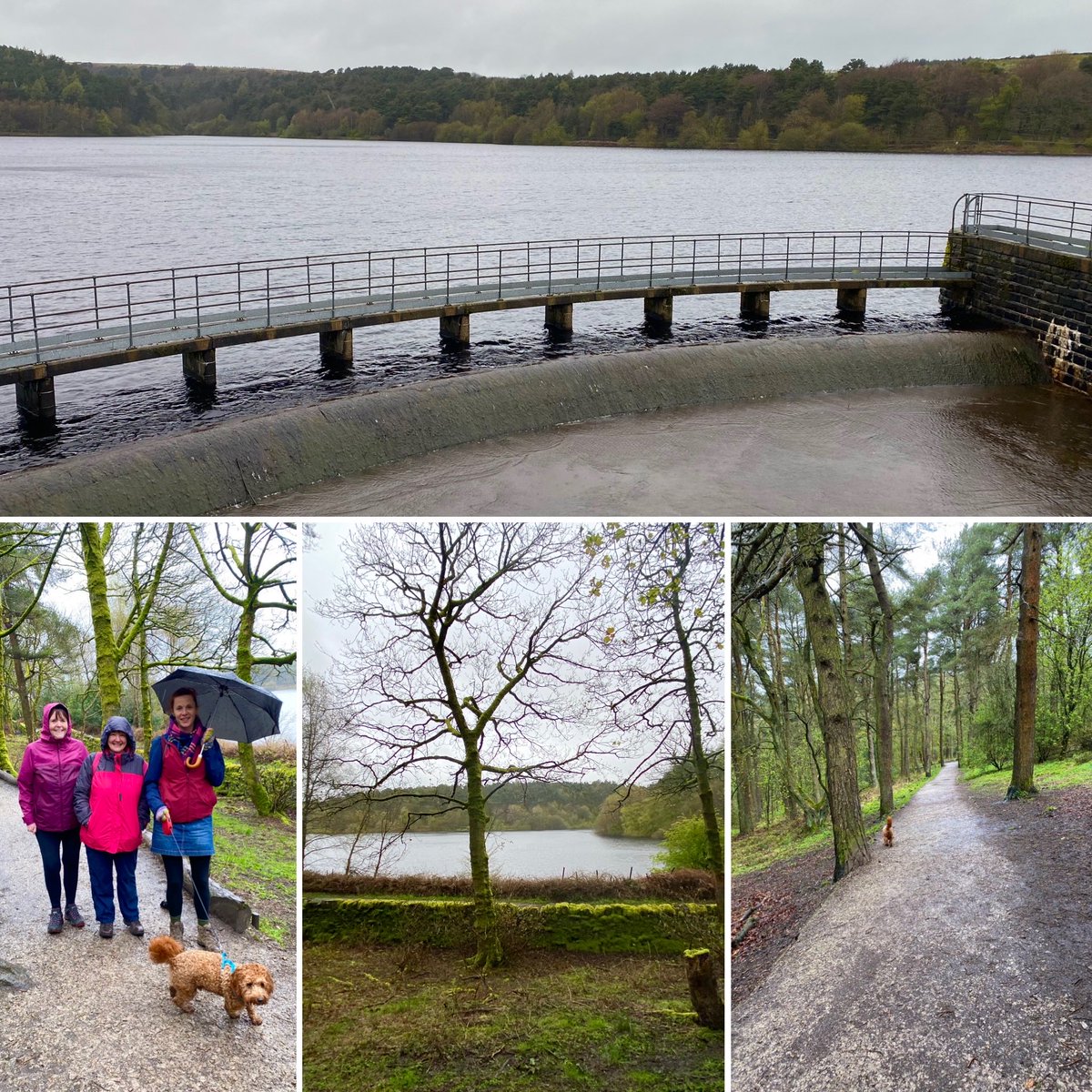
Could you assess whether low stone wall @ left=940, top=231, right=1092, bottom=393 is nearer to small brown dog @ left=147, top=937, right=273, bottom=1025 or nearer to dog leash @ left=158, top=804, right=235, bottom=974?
dog leash @ left=158, top=804, right=235, bottom=974

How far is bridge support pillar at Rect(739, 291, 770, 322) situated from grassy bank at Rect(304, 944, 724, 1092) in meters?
20.4

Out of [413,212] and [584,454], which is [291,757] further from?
[413,212]

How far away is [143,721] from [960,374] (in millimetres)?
17405

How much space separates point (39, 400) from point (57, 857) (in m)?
11.8

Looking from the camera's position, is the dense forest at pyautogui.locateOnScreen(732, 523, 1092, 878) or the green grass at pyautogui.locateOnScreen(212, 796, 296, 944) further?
the dense forest at pyautogui.locateOnScreen(732, 523, 1092, 878)

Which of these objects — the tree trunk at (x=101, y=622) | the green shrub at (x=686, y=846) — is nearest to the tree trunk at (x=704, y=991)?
the green shrub at (x=686, y=846)

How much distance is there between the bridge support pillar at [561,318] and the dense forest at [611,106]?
58.3m

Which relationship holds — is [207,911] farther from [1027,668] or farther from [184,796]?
[1027,668]

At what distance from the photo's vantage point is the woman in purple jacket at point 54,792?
5.66 metres

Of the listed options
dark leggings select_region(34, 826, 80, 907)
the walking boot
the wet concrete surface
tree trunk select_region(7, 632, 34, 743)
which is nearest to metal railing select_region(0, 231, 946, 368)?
the wet concrete surface

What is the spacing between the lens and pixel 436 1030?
5375mm

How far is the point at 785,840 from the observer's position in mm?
5973

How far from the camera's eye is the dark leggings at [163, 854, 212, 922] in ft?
18.4

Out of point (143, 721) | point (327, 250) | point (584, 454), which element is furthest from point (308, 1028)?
point (327, 250)
